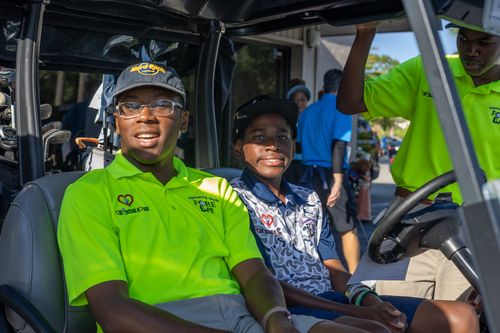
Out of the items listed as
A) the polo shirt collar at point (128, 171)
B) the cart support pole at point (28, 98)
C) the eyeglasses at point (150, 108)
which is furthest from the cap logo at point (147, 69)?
the cart support pole at point (28, 98)

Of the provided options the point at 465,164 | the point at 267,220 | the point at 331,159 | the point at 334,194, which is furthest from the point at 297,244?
the point at 331,159

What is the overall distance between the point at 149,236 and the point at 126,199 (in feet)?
0.61

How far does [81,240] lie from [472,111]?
1735mm

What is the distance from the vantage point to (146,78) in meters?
2.05

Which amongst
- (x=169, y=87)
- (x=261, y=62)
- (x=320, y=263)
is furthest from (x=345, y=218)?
(x=261, y=62)

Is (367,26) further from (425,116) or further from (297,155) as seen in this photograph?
(297,155)

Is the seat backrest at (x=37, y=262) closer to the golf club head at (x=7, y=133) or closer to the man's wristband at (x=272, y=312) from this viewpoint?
the man's wristband at (x=272, y=312)

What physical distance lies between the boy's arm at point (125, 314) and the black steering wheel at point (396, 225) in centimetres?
66

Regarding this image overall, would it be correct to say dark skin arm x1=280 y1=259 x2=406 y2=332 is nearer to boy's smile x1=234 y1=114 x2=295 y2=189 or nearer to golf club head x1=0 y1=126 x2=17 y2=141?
boy's smile x1=234 y1=114 x2=295 y2=189

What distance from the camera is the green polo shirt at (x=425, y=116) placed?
2123mm

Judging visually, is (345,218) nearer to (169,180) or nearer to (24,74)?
(169,180)

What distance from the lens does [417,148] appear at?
230 centimetres

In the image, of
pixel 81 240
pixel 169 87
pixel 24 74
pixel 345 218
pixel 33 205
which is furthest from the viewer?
pixel 345 218

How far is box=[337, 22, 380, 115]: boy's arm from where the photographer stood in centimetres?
222
